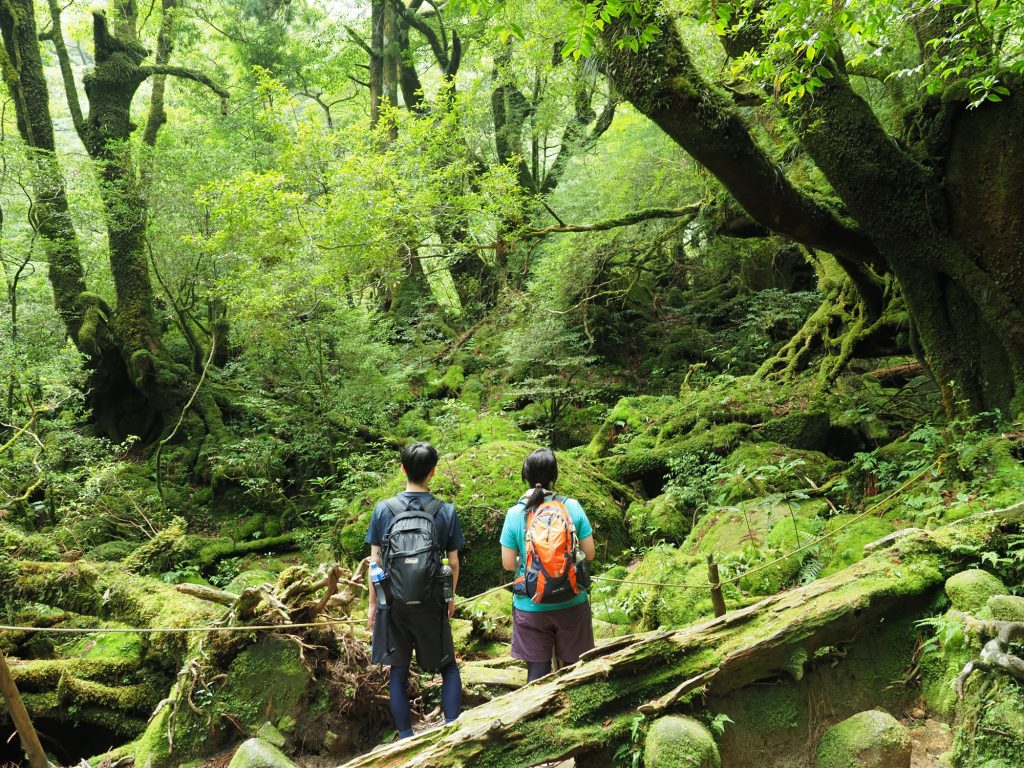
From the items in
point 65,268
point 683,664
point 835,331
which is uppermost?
point 65,268

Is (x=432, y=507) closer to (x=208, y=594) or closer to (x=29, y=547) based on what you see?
(x=208, y=594)

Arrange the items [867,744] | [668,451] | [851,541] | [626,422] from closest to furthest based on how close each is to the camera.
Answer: [867,744], [851,541], [668,451], [626,422]

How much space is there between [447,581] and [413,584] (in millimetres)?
238

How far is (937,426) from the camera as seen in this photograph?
21.4ft

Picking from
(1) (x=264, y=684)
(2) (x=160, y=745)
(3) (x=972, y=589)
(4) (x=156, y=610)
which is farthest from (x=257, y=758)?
(3) (x=972, y=589)

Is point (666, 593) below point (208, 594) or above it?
below

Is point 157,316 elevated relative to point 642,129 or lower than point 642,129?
lower

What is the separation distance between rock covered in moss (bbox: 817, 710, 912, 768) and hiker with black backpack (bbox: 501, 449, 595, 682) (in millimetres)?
1257

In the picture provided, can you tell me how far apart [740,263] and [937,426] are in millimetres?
8290

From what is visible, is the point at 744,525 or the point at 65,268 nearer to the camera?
the point at 744,525

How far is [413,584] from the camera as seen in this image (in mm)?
3336

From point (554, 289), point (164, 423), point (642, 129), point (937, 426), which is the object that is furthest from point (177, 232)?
point (937, 426)

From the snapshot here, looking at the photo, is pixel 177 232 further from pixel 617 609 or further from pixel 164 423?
pixel 617 609

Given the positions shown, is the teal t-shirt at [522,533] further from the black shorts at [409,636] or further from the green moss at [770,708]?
the green moss at [770,708]
